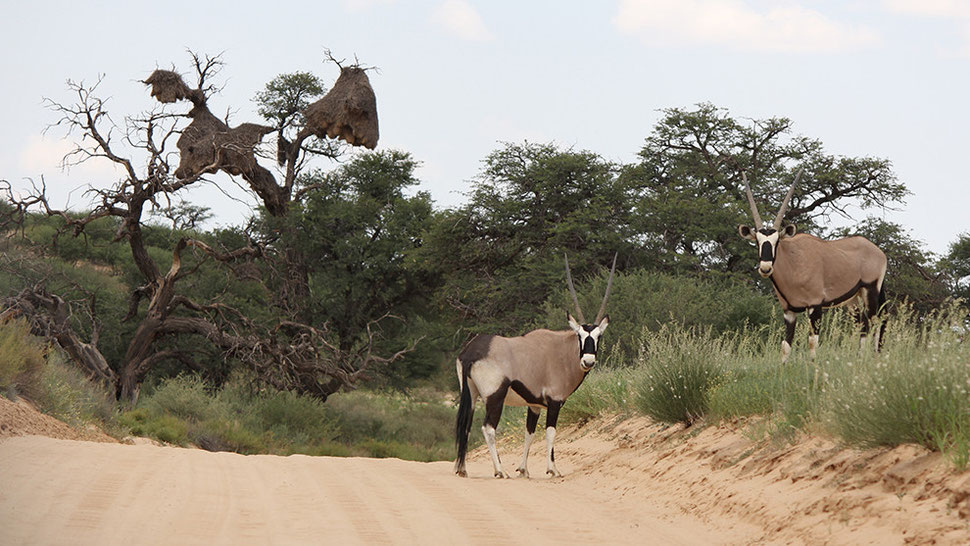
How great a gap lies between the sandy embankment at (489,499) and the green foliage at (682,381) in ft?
1.30

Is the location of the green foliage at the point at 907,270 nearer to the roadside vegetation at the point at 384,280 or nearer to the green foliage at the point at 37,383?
the roadside vegetation at the point at 384,280

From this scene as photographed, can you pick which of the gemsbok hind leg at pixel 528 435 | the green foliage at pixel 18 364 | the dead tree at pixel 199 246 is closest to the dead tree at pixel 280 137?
the dead tree at pixel 199 246

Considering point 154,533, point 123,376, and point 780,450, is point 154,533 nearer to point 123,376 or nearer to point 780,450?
point 780,450

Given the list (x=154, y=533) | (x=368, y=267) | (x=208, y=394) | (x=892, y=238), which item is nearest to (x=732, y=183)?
(x=892, y=238)

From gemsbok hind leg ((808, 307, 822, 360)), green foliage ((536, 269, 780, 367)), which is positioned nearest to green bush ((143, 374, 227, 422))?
green foliage ((536, 269, 780, 367))

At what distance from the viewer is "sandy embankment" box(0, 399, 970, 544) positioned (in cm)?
662

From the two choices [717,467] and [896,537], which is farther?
[717,467]

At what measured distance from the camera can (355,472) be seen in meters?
10.7

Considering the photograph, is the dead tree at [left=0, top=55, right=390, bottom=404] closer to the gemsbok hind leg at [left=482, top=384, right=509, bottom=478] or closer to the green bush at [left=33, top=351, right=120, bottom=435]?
the green bush at [left=33, top=351, right=120, bottom=435]

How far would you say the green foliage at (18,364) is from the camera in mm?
14375

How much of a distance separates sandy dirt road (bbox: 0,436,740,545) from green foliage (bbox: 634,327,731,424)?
1.57 metres

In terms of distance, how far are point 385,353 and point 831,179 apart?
15797 millimetres

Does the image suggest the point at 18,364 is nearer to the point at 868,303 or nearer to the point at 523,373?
the point at 523,373

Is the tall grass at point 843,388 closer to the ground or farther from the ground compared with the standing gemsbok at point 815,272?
closer to the ground
